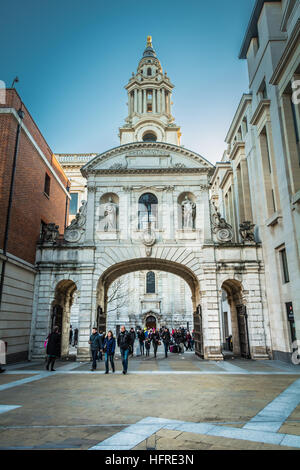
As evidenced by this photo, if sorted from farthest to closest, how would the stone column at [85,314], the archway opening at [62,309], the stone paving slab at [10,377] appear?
the archway opening at [62,309] < the stone column at [85,314] < the stone paving slab at [10,377]

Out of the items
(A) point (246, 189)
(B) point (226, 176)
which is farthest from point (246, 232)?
(B) point (226, 176)

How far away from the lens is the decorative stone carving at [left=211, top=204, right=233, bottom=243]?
21.6 meters

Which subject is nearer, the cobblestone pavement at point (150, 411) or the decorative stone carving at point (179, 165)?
the cobblestone pavement at point (150, 411)

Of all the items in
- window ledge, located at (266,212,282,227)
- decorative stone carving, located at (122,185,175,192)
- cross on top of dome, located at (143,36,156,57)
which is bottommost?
window ledge, located at (266,212,282,227)

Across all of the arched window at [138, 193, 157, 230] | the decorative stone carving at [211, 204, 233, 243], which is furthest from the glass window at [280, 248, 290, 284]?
the arched window at [138, 193, 157, 230]

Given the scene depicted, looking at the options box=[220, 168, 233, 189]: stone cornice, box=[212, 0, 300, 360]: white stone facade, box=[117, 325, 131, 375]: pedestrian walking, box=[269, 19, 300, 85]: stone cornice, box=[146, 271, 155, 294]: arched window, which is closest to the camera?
box=[117, 325, 131, 375]: pedestrian walking

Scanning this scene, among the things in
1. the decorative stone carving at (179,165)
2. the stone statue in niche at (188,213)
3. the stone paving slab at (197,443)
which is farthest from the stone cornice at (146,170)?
the stone paving slab at (197,443)

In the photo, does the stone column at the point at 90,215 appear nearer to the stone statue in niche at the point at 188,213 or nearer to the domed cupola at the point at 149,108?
the stone statue in niche at the point at 188,213

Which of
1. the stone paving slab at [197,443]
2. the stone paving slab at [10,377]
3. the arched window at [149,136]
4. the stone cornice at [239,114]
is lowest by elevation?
the stone paving slab at [10,377]

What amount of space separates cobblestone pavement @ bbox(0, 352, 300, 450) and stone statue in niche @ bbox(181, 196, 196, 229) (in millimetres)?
10990

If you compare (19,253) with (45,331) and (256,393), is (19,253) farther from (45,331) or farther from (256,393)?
(256,393)

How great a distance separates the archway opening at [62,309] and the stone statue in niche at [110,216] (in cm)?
450

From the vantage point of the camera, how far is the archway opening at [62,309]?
20750 millimetres

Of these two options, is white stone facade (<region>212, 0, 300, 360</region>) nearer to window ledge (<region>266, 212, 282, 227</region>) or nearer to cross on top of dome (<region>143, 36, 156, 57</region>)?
window ledge (<region>266, 212, 282, 227</region>)
